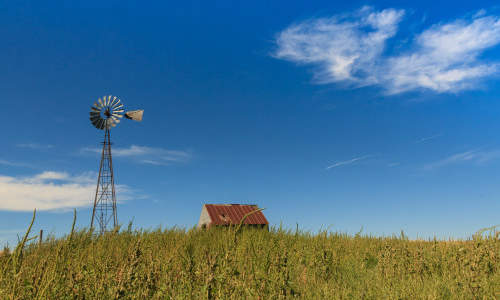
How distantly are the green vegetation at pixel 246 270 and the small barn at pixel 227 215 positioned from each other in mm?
12569

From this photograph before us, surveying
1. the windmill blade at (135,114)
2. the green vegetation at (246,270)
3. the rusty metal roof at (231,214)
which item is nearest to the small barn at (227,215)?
the rusty metal roof at (231,214)

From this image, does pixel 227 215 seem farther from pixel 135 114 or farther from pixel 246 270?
pixel 246 270

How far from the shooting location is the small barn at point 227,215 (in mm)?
26109

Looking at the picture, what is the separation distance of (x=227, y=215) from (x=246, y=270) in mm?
20052

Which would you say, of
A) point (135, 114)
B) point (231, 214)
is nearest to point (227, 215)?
point (231, 214)

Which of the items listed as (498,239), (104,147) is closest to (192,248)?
(498,239)

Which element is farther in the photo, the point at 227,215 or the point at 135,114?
the point at 135,114

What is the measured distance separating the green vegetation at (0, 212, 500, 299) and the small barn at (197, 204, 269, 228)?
12569 millimetres

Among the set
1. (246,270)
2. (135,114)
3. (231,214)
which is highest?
(135,114)

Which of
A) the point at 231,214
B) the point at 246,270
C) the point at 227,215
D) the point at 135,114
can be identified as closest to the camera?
the point at 246,270

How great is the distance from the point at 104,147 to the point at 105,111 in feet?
13.8

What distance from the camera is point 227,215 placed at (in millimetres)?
26734

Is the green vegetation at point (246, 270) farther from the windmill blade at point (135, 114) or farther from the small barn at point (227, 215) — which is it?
the windmill blade at point (135, 114)

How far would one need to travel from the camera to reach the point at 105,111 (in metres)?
33.7
